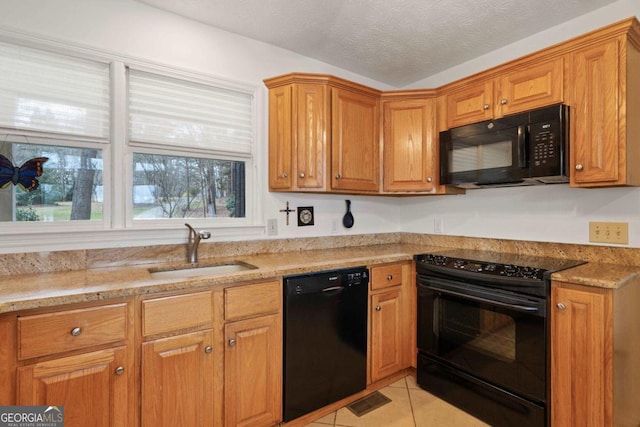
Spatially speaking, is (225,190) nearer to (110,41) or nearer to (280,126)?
(280,126)

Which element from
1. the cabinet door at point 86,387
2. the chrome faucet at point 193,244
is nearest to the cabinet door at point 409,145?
the chrome faucet at point 193,244

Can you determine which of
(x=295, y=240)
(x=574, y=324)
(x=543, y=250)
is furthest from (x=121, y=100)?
(x=543, y=250)

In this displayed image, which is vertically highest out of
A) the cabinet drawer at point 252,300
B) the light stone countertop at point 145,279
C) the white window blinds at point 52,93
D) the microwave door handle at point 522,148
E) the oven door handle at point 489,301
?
the white window blinds at point 52,93

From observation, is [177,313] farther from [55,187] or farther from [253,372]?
[55,187]

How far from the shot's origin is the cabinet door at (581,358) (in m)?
1.46

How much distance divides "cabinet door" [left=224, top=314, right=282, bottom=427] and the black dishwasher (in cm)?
6

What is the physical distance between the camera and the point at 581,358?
153 cm

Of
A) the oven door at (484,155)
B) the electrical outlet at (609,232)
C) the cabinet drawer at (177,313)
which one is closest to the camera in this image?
the cabinet drawer at (177,313)

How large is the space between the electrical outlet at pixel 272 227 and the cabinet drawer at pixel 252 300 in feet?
2.29

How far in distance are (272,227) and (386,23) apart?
1.59 metres

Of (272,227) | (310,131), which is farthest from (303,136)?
(272,227)

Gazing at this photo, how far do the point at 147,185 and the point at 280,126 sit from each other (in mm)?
958

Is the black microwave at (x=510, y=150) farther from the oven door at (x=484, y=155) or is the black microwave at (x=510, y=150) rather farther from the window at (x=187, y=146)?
the window at (x=187, y=146)

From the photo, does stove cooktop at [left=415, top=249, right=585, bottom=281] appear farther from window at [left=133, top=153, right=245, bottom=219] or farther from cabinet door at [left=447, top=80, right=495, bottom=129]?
window at [left=133, top=153, right=245, bottom=219]
